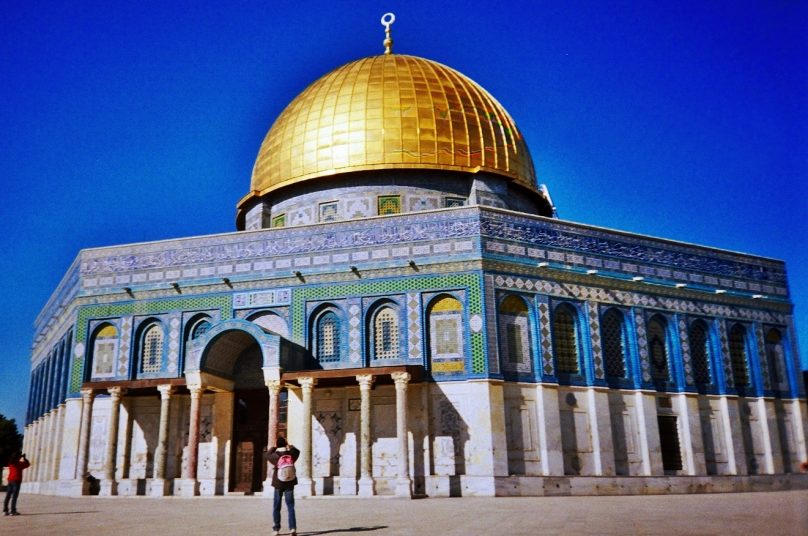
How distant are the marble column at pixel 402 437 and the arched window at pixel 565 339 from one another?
4.53m

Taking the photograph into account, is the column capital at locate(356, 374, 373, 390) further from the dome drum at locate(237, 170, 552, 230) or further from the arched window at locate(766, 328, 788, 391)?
the arched window at locate(766, 328, 788, 391)

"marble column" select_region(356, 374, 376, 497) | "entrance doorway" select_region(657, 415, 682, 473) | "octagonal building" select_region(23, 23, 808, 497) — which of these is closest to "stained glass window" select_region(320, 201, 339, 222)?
"octagonal building" select_region(23, 23, 808, 497)

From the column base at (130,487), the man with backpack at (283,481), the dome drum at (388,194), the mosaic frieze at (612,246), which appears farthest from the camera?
the dome drum at (388,194)

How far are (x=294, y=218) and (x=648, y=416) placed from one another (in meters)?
12.5

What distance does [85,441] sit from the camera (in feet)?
67.0

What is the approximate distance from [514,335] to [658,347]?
16.8 feet

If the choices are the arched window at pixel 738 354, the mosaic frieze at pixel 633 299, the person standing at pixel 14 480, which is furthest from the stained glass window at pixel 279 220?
the arched window at pixel 738 354

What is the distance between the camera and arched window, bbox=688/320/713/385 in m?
22.5

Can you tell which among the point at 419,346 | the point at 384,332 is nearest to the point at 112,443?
the point at 384,332

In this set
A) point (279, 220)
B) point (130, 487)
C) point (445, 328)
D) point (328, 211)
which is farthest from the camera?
point (279, 220)

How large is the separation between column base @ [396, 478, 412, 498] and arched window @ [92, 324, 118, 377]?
951 centimetres

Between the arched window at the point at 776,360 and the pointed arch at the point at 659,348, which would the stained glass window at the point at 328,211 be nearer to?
the pointed arch at the point at 659,348

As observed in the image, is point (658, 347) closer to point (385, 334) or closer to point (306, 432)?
point (385, 334)

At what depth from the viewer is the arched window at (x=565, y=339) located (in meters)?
20.4
